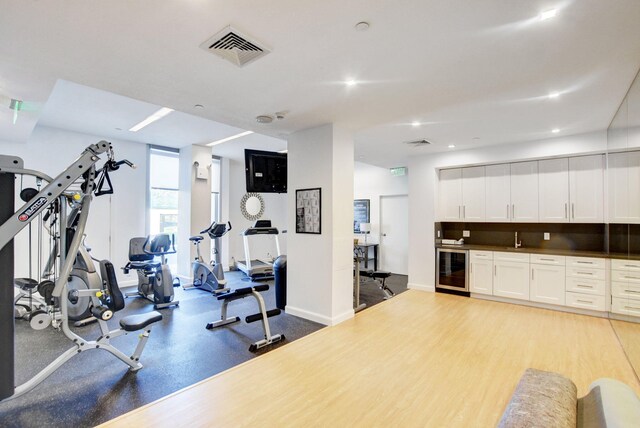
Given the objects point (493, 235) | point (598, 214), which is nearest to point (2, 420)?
point (493, 235)

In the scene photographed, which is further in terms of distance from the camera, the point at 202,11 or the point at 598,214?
the point at 598,214

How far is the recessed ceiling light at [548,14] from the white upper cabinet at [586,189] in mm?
3854

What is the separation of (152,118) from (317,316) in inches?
159

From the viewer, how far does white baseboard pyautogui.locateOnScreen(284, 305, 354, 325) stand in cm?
411

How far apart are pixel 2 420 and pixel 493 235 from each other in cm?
685

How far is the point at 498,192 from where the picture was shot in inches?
215

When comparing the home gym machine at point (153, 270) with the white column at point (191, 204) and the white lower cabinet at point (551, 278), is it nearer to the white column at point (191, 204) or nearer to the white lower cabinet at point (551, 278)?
the white column at point (191, 204)

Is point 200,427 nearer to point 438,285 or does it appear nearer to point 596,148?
point 438,285

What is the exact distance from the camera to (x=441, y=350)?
132 inches

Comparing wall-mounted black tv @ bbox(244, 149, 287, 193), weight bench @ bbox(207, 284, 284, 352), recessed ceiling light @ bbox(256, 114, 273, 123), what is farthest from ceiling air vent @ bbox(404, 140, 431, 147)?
weight bench @ bbox(207, 284, 284, 352)

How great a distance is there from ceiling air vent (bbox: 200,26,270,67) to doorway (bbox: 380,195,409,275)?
5867 millimetres

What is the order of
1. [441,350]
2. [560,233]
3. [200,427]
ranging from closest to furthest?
[200,427]
[441,350]
[560,233]

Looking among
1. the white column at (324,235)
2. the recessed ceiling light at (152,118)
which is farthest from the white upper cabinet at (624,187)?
the recessed ceiling light at (152,118)

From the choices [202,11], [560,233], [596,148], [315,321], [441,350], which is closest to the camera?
[202,11]
